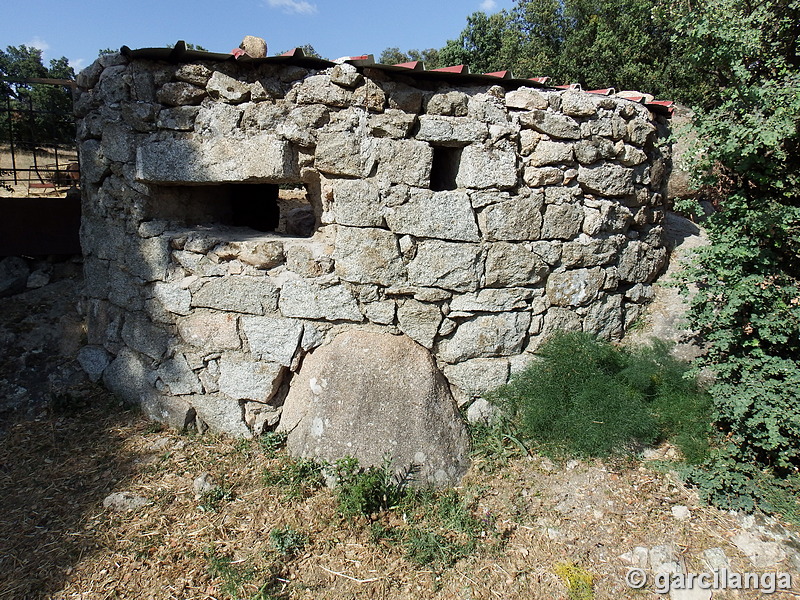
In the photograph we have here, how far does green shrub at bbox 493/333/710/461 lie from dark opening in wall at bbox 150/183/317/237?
1982 mm

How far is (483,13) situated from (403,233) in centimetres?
1159

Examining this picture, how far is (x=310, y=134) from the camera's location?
3.37 meters

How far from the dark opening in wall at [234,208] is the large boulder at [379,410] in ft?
3.64

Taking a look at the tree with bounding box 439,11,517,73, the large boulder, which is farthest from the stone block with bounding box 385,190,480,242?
the tree with bounding box 439,11,517,73

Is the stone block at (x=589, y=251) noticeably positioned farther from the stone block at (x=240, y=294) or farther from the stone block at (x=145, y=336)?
the stone block at (x=145, y=336)

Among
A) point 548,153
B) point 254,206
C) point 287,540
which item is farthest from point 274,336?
point 548,153

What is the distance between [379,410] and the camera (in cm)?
335

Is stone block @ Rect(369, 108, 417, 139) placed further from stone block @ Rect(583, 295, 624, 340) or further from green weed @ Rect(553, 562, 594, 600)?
green weed @ Rect(553, 562, 594, 600)

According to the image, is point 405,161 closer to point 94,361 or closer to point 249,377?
point 249,377

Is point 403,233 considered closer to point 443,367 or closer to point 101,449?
point 443,367

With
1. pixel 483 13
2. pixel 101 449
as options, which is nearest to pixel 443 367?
pixel 101 449

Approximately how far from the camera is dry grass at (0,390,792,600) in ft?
8.61

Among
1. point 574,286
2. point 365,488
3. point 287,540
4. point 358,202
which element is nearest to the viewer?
point 287,540

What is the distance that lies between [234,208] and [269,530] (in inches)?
113
